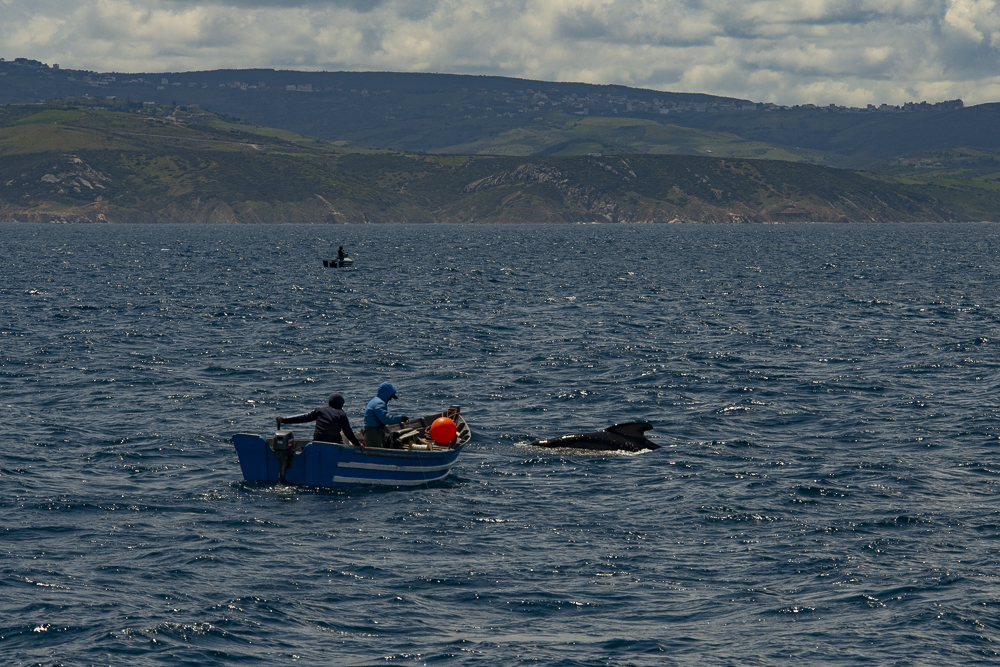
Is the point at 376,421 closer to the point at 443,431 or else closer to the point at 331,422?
the point at 331,422

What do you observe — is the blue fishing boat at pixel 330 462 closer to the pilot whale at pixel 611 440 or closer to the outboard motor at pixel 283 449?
the outboard motor at pixel 283 449

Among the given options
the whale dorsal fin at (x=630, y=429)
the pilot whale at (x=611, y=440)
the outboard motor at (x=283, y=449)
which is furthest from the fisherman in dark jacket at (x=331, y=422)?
the whale dorsal fin at (x=630, y=429)

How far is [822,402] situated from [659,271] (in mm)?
69872

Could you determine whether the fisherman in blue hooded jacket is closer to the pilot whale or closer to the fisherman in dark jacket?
the fisherman in dark jacket

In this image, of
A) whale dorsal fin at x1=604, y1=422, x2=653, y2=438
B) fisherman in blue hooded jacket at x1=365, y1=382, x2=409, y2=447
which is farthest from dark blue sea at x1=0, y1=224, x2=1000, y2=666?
fisherman in blue hooded jacket at x1=365, y1=382, x2=409, y2=447

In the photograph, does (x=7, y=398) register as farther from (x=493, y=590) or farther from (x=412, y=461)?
(x=493, y=590)

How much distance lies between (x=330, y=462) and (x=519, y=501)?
532 centimetres

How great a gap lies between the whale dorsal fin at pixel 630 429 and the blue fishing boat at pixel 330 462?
6.41 m

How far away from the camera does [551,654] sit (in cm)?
1686

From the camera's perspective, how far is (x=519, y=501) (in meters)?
26.1

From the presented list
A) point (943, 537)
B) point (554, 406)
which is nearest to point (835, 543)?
point (943, 537)

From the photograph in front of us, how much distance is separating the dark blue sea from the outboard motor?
0.58 metres

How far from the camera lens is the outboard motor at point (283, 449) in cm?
2670

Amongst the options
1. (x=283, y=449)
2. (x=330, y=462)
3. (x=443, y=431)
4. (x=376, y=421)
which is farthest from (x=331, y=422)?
(x=443, y=431)
